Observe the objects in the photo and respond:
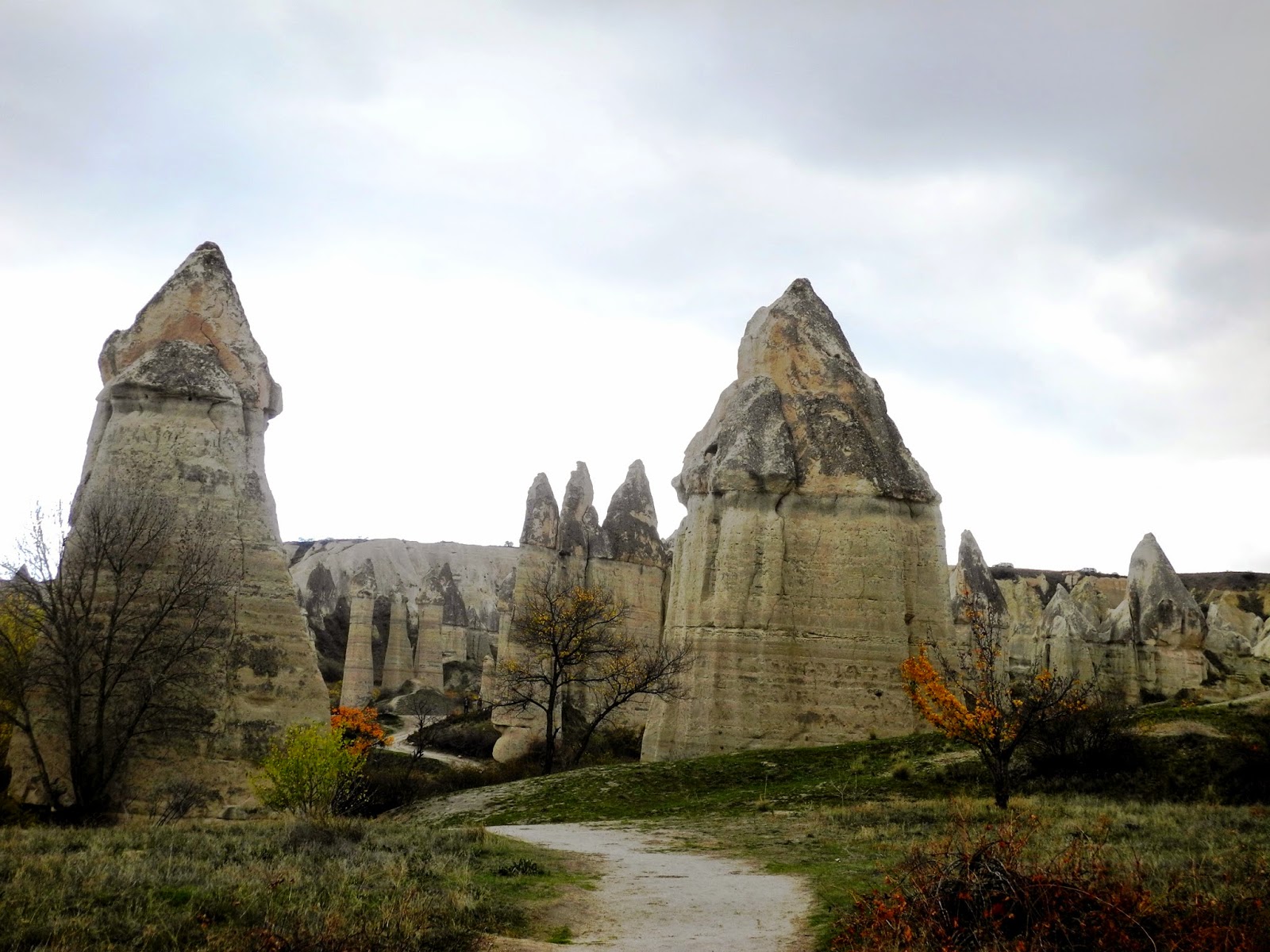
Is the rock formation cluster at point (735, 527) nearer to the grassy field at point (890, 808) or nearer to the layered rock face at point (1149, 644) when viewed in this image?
the grassy field at point (890, 808)

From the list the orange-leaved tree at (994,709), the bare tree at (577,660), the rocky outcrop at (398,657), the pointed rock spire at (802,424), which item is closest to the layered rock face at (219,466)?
the bare tree at (577,660)

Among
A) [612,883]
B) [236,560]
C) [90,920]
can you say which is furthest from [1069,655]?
[90,920]

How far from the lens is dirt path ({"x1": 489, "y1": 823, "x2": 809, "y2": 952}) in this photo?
5816mm

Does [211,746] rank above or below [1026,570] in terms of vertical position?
below

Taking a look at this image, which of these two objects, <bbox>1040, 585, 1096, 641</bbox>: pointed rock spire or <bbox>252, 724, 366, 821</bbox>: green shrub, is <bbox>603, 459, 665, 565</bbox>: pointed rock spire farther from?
<bbox>252, 724, 366, 821</bbox>: green shrub

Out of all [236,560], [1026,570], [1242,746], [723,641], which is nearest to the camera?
[1242,746]

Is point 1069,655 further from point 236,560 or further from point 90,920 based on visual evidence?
point 90,920

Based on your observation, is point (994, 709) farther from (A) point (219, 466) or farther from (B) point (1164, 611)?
(B) point (1164, 611)

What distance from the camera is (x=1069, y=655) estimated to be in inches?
1288

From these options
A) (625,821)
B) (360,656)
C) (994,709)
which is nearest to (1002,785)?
(994,709)

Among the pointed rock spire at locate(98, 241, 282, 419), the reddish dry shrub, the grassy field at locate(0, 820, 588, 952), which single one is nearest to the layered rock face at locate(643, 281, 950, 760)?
the pointed rock spire at locate(98, 241, 282, 419)

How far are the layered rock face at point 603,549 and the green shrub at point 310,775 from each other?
1435 cm

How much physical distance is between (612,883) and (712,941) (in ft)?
7.43

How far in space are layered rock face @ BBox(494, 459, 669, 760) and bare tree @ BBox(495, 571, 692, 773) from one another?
0.45m
